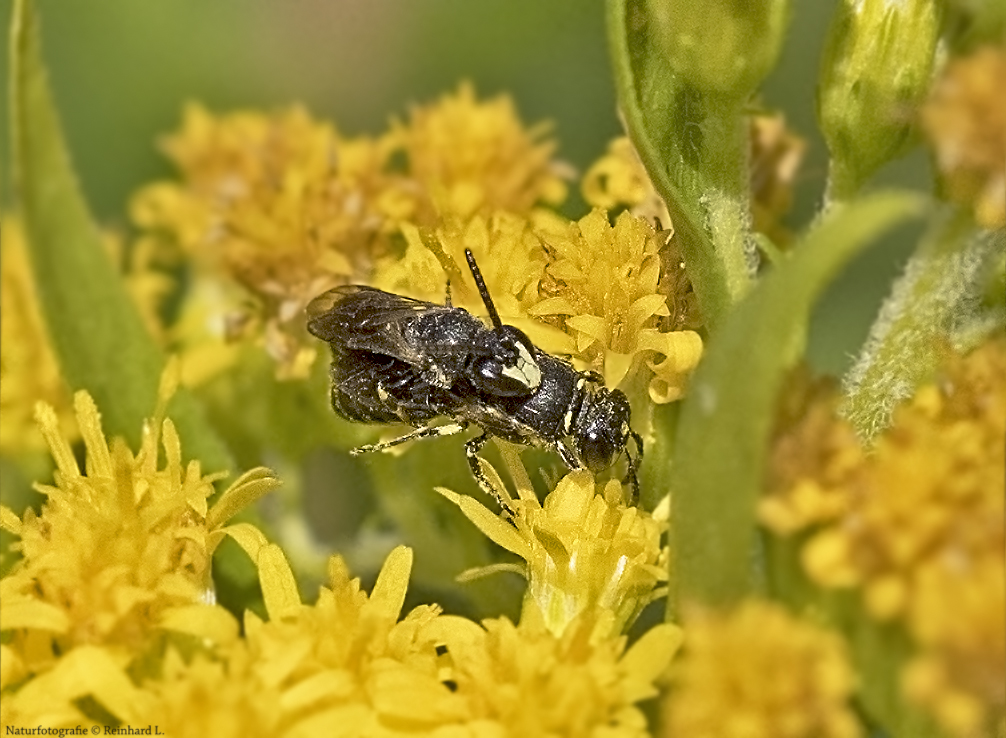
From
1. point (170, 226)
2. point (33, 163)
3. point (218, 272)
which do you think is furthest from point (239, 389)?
A: point (33, 163)

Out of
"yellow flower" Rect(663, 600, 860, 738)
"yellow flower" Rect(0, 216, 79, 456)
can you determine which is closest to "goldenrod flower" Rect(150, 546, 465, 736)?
"yellow flower" Rect(663, 600, 860, 738)

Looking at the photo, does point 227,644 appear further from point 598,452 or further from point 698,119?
point 698,119

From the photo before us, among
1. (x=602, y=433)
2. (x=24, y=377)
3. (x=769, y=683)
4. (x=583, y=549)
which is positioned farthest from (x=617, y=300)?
(x=24, y=377)

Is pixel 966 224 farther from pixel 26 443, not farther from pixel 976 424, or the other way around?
pixel 26 443

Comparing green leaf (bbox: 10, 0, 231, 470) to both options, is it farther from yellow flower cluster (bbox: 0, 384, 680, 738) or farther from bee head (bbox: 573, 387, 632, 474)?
bee head (bbox: 573, 387, 632, 474)

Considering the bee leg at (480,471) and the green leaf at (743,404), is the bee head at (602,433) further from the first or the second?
the green leaf at (743,404)

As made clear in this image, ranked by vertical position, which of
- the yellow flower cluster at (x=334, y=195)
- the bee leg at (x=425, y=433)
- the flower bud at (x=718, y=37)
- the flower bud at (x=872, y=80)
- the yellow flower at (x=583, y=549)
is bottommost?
the yellow flower at (x=583, y=549)

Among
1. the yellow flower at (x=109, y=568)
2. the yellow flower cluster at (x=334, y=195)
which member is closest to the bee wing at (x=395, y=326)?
the yellow flower cluster at (x=334, y=195)
